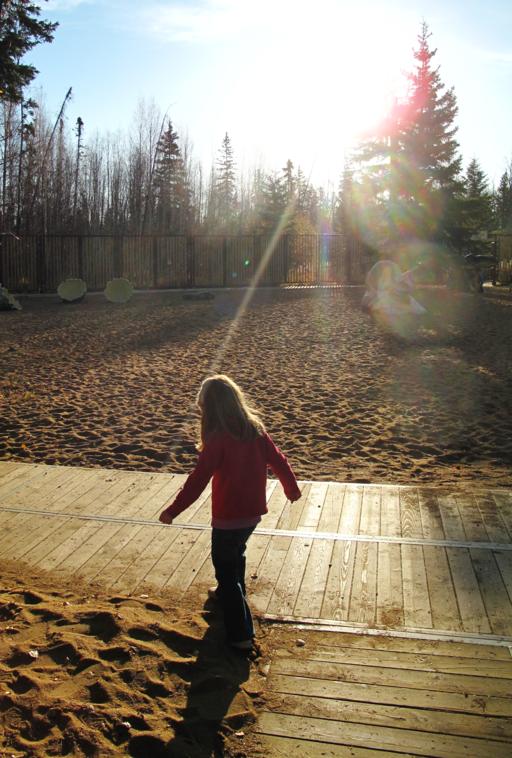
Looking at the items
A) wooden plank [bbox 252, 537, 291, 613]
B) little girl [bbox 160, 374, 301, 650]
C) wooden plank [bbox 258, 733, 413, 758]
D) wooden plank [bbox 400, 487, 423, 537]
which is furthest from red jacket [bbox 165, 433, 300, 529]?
wooden plank [bbox 400, 487, 423, 537]

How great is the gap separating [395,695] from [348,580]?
1223 millimetres

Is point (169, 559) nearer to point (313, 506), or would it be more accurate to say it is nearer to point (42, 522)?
point (42, 522)

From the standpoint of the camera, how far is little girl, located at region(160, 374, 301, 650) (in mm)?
3736

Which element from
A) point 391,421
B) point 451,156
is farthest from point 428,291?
point 391,421

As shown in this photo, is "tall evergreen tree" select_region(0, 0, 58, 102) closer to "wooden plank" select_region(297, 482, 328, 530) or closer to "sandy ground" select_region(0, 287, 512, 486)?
"sandy ground" select_region(0, 287, 512, 486)

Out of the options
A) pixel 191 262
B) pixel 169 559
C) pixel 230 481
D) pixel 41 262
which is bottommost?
pixel 169 559

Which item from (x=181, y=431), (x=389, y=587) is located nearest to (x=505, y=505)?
(x=389, y=587)

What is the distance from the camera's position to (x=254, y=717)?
3.10 metres

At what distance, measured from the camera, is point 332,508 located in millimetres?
5660

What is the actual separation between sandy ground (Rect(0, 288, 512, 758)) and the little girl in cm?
41

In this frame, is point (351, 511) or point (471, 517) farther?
point (351, 511)

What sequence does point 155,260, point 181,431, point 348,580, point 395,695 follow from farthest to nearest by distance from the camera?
point 155,260 → point 181,431 → point 348,580 → point 395,695

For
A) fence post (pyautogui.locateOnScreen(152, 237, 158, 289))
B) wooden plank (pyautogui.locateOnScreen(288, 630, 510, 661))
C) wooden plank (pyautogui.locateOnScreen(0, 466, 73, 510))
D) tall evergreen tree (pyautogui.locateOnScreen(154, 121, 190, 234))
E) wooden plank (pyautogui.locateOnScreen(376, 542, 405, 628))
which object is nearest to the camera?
wooden plank (pyautogui.locateOnScreen(288, 630, 510, 661))

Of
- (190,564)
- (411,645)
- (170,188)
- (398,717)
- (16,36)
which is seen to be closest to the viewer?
(398,717)
